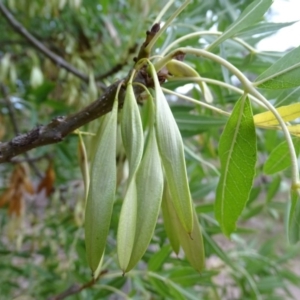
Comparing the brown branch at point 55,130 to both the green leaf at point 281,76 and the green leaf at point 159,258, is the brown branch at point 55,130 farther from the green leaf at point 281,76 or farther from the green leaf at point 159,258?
the green leaf at point 159,258

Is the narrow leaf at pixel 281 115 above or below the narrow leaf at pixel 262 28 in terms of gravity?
below

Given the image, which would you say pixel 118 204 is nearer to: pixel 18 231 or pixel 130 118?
pixel 18 231

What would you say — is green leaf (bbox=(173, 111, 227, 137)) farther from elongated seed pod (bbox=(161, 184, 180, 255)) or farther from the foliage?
elongated seed pod (bbox=(161, 184, 180, 255))

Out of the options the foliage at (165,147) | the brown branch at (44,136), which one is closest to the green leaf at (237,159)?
the foliage at (165,147)

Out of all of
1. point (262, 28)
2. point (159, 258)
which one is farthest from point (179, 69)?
point (159, 258)

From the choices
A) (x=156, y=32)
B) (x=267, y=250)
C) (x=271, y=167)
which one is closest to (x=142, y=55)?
(x=156, y=32)

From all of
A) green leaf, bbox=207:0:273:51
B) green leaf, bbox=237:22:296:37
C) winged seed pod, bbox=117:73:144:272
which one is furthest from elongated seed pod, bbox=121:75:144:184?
green leaf, bbox=237:22:296:37
